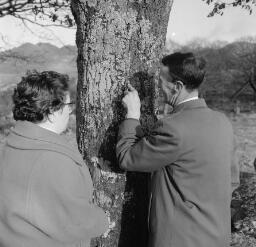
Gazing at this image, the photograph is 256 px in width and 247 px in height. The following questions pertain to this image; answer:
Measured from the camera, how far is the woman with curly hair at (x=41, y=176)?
175 cm

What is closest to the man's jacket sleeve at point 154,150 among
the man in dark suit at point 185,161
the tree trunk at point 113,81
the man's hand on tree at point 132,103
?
the man in dark suit at point 185,161

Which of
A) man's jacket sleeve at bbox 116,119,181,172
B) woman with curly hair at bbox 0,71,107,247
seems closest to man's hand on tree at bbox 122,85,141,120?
man's jacket sleeve at bbox 116,119,181,172

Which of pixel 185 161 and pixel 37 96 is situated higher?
pixel 37 96

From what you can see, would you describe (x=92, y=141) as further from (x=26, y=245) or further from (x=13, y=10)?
(x=13, y=10)

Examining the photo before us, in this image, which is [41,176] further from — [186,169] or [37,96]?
[186,169]

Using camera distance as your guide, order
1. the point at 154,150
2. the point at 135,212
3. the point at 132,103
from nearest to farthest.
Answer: the point at 154,150 → the point at 132,103 → the point at 135,212

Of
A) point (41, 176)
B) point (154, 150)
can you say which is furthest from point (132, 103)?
point (41, 176)

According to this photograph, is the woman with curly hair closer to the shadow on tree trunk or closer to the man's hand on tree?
the man's hand on tree

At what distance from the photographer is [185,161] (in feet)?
6.49

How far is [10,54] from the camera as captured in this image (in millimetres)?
11453

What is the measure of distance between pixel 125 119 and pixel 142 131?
14cm

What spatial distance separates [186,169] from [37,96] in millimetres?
880

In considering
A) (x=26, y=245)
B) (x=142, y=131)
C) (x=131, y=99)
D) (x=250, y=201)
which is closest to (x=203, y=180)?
(x=142, y=131)

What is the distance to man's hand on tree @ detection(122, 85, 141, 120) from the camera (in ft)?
7.18
